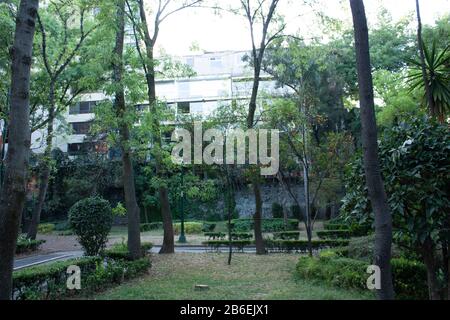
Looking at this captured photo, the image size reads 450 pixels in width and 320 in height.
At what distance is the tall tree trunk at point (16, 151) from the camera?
5434 millimetres

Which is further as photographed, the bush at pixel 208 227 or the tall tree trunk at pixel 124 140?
the bush at pixel 208 227

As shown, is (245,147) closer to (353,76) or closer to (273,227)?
(273,227)

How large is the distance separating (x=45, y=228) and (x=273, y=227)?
18393 millimetres

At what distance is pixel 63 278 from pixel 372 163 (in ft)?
21.3

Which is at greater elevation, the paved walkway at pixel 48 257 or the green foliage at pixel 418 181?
the green foliage at pixel 418 181

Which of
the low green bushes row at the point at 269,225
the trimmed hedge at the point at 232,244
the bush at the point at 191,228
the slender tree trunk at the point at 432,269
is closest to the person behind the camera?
the slender tree trunk at the point at 432,269

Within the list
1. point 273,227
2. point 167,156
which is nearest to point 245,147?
point 167,156

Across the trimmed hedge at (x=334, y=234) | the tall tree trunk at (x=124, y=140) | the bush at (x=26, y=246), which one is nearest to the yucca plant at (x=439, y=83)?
the tall tree trunk at (x=124, y=140)

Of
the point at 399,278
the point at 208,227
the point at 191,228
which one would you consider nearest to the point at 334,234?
the point at 208,227

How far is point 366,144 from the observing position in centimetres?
505

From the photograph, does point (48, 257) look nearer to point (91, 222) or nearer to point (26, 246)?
point (26, 246)

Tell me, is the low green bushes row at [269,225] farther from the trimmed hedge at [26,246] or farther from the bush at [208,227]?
the trimmed hedge at [26,246]

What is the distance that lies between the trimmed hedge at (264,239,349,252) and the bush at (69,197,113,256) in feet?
25.2

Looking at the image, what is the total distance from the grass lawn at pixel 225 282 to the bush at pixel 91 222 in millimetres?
1853
